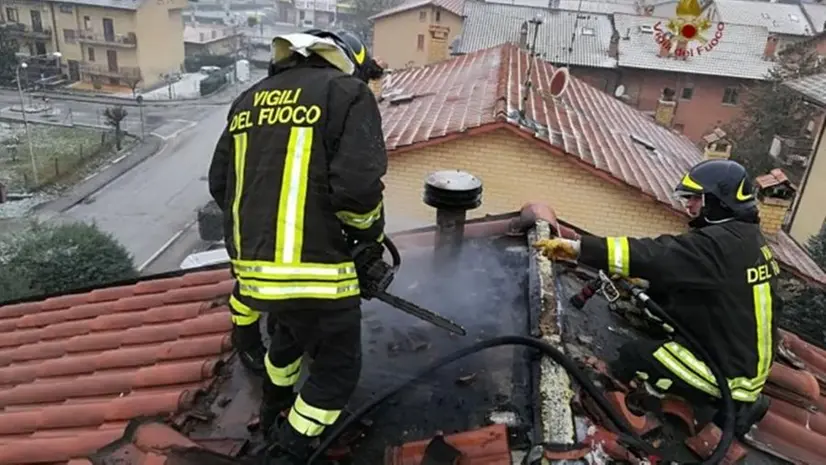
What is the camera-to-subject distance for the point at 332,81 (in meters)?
2.58

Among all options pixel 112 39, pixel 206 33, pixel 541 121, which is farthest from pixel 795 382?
pixel 206 33

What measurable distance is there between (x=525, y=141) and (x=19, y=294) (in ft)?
35.2

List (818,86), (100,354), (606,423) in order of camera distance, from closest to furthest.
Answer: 1. (606,423)
2. (100,354)
3. (818,86)

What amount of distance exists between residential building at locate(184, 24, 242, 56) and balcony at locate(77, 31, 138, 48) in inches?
342

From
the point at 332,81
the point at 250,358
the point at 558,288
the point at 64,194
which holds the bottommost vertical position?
the point at 64,194

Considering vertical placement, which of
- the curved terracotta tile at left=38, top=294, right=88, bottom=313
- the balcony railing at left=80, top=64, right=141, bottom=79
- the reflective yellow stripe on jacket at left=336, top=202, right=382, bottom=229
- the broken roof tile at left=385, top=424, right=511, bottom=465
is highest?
the reflective yellow stripe on jacket at left=336, top=202, right=382, bottom=229

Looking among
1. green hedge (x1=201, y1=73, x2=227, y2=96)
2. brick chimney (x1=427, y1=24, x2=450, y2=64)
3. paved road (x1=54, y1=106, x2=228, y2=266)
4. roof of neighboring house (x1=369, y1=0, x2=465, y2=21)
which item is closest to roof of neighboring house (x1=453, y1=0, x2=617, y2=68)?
roof of neighboring house (x1=369, y1=0, x2=465, y2=21)

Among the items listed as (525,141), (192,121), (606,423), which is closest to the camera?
(606,423)

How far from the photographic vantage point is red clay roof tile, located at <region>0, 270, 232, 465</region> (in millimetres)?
3162

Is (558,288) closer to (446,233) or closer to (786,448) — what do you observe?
(446,233)

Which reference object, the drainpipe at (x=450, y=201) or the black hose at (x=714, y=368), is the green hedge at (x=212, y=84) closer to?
the drainpipe at (x=450, y=201)

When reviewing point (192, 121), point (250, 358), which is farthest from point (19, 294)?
point (192, 121)

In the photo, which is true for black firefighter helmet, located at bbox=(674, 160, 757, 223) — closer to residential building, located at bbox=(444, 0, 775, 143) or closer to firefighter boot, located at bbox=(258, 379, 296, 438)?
firefighter boot, located at bbox=(258, 379, 296, 438)

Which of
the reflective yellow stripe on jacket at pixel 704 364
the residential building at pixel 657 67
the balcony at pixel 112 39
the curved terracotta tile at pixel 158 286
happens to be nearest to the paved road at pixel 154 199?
the balcony at pixel 112 39
